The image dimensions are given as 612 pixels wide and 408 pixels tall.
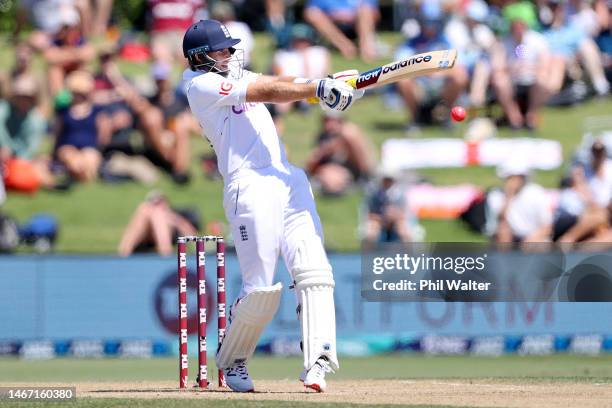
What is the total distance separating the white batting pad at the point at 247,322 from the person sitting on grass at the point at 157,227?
6.78 metres

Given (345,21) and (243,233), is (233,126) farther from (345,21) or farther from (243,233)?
(345,21)

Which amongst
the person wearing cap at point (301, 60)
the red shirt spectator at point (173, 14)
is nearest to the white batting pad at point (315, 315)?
the person wearing cap at point (301, 60)

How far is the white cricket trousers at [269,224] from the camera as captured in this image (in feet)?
28.4

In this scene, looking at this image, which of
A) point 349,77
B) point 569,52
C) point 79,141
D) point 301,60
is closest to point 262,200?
point 349,77

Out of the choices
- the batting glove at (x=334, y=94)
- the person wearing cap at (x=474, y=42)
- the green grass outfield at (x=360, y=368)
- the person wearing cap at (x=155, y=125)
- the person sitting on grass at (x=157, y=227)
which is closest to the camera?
the batting glove at (x=334, y=94)

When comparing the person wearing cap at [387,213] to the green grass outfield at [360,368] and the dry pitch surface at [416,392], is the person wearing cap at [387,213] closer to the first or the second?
the green grass outfield at [360,368]

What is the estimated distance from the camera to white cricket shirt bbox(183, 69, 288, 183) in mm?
8719

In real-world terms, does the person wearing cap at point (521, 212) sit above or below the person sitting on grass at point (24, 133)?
below

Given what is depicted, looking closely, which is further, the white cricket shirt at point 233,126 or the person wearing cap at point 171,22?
the person wearing cap at point 171,22

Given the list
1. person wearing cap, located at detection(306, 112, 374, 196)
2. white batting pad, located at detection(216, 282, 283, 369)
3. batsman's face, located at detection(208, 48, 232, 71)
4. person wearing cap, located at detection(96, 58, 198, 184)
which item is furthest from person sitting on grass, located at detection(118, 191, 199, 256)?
batsman's face, located at detection(208, 48, 232, 71)

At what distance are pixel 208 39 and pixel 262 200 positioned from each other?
111 centimetres

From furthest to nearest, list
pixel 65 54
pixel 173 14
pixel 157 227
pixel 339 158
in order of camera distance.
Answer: pixel 173 14 → pixel 65 54 → pixel 339 158 → pixel 157 227

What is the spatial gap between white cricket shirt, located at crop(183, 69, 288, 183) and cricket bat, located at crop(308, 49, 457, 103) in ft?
1.32

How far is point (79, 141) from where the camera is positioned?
17172 mm
